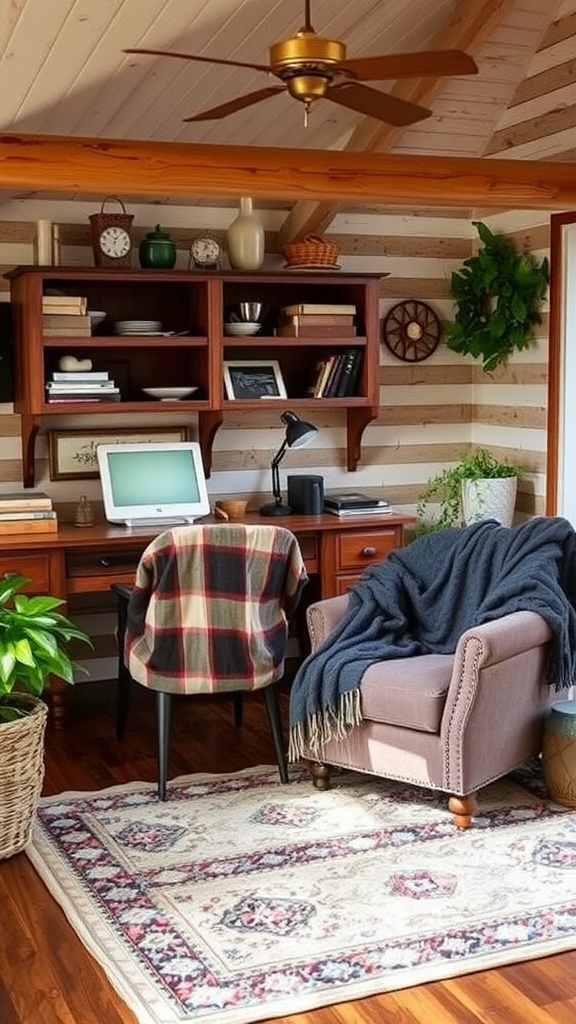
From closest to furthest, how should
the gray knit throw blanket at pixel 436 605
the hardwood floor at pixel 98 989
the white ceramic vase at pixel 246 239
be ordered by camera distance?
the hardwood floor at pixel 98 989 < the gray knit throw blanket at pixel 436 605 < the white ceramic vase at pixel 246 239

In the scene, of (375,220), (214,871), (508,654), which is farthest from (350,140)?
(214,871)

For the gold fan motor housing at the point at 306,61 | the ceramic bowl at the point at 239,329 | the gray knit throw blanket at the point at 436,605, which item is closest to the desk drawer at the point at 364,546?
the gray knit throw blanket at the point at 436,605

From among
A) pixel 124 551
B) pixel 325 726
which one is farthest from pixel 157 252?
pixel 325 726

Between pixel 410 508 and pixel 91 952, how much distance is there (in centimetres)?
337

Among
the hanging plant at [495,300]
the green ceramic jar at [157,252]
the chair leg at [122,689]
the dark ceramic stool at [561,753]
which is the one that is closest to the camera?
the dark ceramic stool at [561,753]

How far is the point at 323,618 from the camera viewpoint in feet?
14.5

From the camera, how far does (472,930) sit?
127 inches

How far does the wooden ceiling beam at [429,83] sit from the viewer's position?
4488 millimetres

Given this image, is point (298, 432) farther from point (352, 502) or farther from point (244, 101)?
point (244, 101)

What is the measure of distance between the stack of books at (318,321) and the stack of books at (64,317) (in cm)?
91

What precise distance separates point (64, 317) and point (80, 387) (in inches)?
11.2

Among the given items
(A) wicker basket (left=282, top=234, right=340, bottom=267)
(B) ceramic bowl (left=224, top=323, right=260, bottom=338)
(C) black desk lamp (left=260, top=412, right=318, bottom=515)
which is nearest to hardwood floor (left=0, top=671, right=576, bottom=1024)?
(C) black desk lamp (left=260, top=412, right=318, bottom=515)

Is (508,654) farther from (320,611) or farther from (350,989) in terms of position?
(350,989)

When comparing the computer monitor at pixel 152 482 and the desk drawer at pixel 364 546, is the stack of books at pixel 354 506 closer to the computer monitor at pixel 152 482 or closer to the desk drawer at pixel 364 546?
the desk drawer at pixel 364 546
